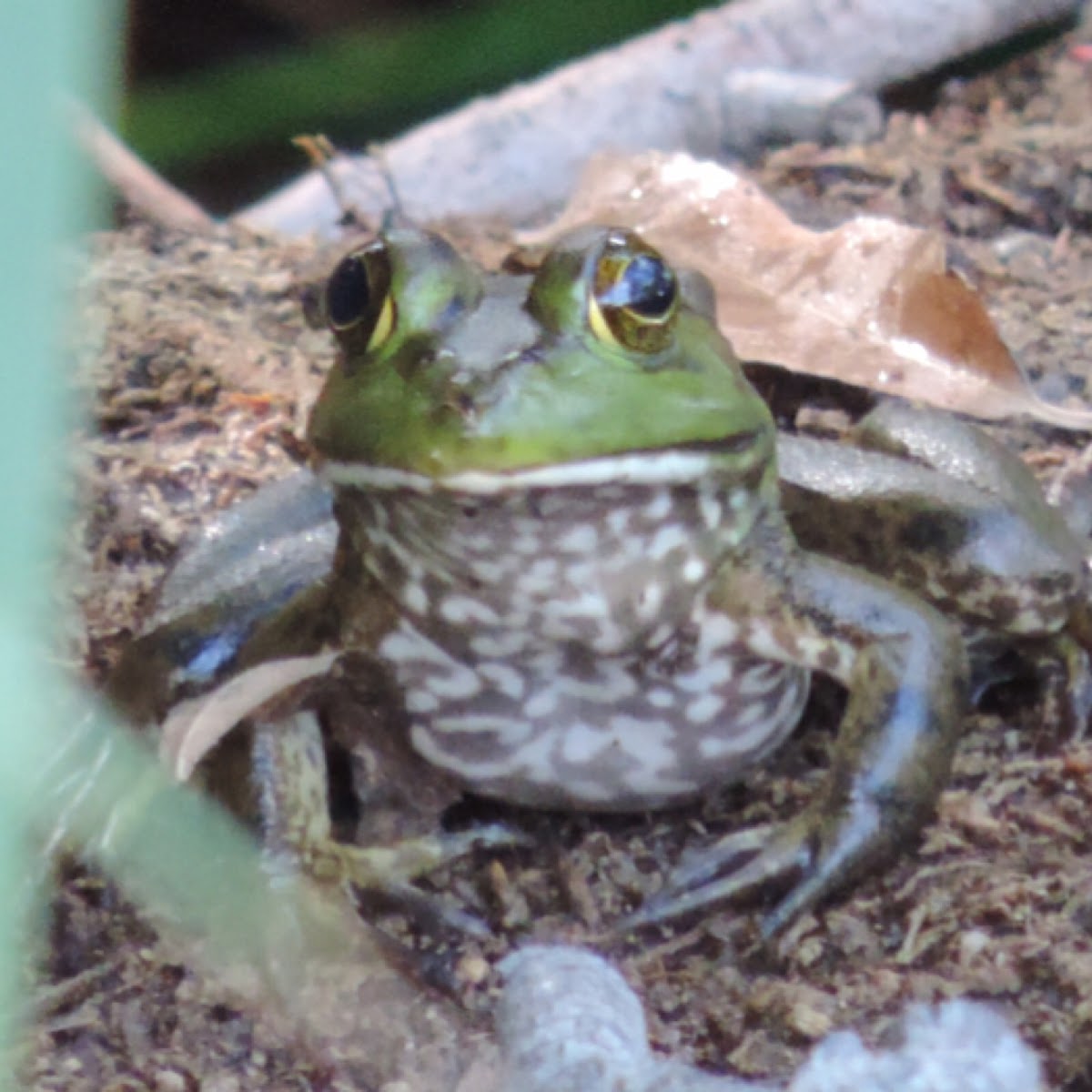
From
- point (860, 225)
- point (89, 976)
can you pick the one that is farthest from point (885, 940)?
point (860, 225)

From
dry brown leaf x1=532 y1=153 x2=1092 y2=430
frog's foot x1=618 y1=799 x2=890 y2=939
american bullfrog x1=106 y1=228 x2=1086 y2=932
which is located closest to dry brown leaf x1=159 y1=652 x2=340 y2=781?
american bullfrog x1=106 y1=228 x2=1086 y2=932

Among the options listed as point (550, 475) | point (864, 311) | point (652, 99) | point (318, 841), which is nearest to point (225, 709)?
point (318, 841)

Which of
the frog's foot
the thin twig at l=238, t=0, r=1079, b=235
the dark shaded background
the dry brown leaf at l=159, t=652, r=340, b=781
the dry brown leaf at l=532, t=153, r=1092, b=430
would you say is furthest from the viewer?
the thin twig at l=238, t=0, r=1079, b=235

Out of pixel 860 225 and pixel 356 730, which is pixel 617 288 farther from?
pixel 860 225

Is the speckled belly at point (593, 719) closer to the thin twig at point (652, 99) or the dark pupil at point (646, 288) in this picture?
the dark pupil at point (646, 288)

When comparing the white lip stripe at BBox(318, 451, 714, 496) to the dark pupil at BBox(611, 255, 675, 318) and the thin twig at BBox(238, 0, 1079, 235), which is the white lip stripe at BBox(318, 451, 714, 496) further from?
the thin twig at BBox(238, 0, 1079, 235)

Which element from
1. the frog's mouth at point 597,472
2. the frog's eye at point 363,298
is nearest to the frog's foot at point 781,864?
the frog's mouth at point 597,472
